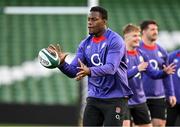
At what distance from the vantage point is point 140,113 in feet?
26.1

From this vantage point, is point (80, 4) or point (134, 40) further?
point (80, 4)

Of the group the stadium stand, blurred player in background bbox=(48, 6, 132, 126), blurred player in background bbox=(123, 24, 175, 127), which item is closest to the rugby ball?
blurred player in background bbox=(48, 6, 132, 126)

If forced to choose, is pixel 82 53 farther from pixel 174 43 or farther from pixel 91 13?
pixel 174 43

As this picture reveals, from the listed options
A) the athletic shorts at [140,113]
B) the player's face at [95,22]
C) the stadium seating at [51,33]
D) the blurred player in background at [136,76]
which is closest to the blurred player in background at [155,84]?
the blurred player in background at [136,76]

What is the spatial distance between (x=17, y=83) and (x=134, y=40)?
23.9 ft

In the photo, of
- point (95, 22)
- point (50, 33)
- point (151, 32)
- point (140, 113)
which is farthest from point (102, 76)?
point (50, 33)

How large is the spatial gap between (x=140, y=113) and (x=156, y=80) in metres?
0.81

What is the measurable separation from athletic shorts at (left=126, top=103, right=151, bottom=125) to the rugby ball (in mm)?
2016

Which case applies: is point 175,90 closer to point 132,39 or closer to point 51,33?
point 132,39

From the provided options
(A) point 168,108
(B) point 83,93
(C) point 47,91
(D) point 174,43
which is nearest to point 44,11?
(B) point 83,93

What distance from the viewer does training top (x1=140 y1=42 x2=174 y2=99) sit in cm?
841

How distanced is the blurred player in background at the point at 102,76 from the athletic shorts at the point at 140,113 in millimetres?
1457

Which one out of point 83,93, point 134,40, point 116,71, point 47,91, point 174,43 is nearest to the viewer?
point 116,71

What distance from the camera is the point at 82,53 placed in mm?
6574
